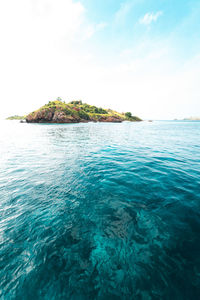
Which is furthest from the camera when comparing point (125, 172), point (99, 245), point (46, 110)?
point (46, 110)

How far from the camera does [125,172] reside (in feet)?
33.0

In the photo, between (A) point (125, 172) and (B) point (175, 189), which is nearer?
(B) point (175, 189)

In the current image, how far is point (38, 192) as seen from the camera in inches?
285

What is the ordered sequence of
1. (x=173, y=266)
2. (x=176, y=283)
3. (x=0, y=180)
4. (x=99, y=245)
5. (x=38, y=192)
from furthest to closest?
(x=0, y=180) → (x=38, y=192) → (x=99, y=245) → (x=173, y=266) → (x=176, y=283)

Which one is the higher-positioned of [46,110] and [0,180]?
[46,110]

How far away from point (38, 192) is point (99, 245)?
5.04 metres

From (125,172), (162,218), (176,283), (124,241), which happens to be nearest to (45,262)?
(124,241)

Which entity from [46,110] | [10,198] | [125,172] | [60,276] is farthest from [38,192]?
[46,110]

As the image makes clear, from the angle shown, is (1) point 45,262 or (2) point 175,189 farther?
(2) point 175,189

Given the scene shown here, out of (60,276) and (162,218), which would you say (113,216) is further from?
(60,276)

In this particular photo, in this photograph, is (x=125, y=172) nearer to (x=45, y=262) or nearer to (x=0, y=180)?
(x=45, y=262)

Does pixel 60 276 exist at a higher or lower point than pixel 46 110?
lower

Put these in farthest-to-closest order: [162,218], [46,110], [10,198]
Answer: [46,110]
[10,198]
[162,218]

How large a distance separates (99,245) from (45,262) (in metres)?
1.85
